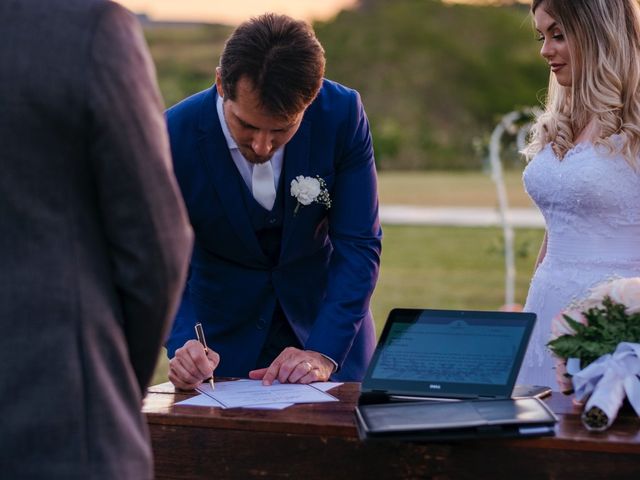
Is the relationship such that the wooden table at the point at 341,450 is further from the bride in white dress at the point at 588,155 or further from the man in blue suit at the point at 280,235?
the bride in white dress at the point at 588,155

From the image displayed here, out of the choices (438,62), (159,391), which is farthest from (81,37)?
(438,62)

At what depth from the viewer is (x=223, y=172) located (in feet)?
11.1

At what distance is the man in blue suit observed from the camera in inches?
133

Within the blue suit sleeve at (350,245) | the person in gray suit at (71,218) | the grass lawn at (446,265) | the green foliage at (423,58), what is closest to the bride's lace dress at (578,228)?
the blue suit sleeve at (350,245)

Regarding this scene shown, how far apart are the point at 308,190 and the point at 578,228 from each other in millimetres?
1021

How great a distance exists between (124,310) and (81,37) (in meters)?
0.50

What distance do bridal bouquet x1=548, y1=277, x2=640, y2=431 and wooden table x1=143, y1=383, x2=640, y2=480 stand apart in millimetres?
71

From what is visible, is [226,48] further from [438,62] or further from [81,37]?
[438,62]

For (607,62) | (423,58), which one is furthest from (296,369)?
(423,58)

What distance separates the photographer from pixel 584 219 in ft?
12.4

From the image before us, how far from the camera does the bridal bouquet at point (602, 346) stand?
2.59m

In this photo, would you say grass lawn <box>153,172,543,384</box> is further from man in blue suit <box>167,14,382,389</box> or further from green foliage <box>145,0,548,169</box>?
green foliage <box>145,0,548,169</box>

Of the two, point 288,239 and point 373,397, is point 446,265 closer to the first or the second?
point 288,239

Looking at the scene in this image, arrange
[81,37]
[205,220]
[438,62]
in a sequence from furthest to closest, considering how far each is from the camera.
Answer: [438,62] < [205,220] < [81,37]
